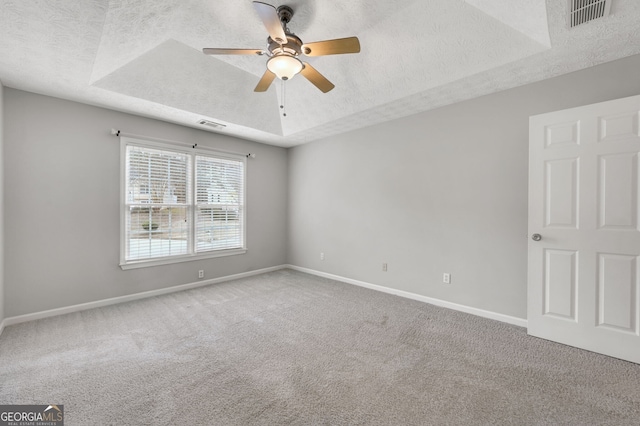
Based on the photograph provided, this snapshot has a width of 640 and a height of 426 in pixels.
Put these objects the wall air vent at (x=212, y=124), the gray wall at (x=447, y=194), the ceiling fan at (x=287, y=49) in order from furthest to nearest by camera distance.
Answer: the wall air vent at (x=212, y=124) < the gray wall at (x=447, y=194) < the ceiling fan at (x=287, y=49)

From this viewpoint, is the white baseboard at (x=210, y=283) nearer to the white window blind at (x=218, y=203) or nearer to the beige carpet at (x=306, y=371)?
the beige carpet at (x=306, y=371)

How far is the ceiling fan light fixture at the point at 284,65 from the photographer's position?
2174 mm

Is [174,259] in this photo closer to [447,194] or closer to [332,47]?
[332,47]

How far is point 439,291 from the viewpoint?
11.7 ft

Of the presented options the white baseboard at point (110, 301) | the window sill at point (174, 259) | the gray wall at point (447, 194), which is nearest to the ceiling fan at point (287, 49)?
the gray wall at point (447, 194)

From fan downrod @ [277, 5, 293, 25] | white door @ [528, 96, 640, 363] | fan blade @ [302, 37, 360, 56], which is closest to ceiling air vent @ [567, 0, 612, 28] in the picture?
white door @ [528, 96, 640, 363]

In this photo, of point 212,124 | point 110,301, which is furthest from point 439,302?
point 110,301

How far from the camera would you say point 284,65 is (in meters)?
2.21

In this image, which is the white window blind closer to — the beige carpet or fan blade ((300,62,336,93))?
the beige carpet

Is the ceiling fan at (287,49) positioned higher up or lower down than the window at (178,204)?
higher up

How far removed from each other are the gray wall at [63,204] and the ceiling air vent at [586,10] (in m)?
4.65

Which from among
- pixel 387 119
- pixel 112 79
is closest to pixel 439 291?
pixel 387 119

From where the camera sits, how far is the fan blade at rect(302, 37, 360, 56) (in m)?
2.03

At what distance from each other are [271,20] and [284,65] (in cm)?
38
